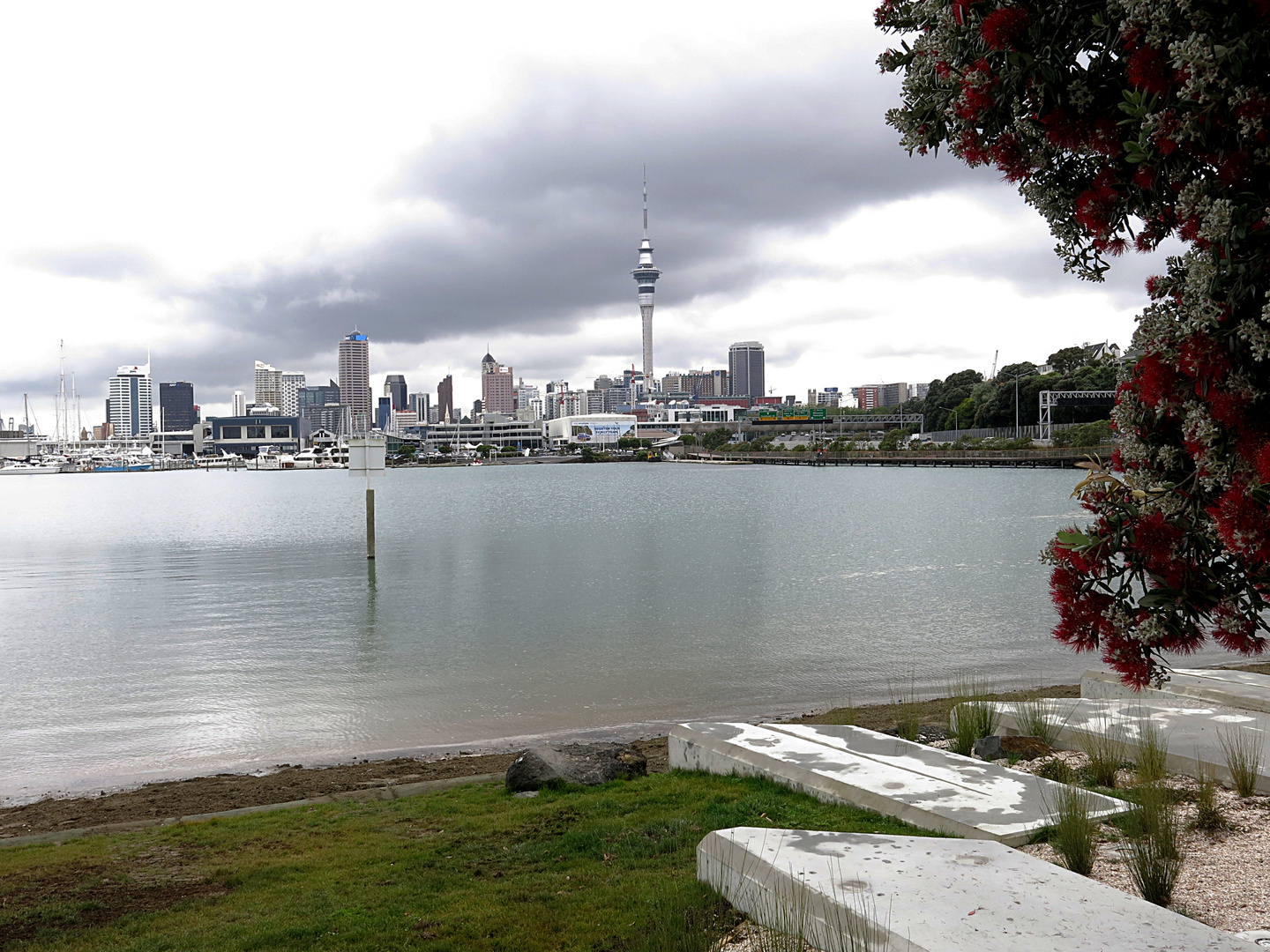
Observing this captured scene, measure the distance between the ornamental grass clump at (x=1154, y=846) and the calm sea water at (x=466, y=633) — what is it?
9.98 m

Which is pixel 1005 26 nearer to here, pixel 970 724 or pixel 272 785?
pixel 970 724

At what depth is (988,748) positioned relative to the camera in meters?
9.06

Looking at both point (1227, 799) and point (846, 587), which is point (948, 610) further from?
point (1227, 799)

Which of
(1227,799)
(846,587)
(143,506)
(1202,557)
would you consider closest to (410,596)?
(846,587)

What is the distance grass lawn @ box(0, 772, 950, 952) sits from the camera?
5.79 meters

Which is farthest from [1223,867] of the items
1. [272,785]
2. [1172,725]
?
[272,785]

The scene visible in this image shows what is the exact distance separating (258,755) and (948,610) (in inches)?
767

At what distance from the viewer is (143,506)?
322 feet

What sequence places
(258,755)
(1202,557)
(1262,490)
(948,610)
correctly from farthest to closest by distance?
(948,610) → (258,755) → (1202,557) → (1262,490)

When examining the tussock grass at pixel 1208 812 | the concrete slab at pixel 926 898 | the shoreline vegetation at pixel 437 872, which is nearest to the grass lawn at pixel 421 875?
the shoreline vegetation at pixel 437 872

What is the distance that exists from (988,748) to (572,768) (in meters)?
4.23

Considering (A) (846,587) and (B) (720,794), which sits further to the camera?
(A) (846,587)

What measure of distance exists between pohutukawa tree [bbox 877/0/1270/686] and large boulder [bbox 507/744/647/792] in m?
6.44

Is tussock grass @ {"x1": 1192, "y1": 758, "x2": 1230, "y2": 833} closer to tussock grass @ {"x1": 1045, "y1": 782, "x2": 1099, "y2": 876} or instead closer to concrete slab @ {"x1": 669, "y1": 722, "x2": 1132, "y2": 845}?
concrete slab @ {"x1": 669, "y1": 722, "x2": 1132, "y2": 845}
